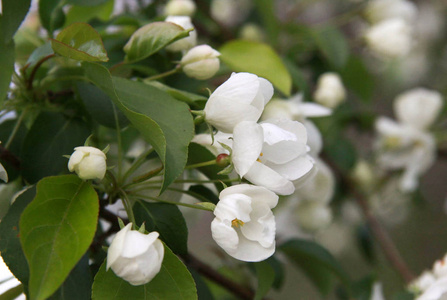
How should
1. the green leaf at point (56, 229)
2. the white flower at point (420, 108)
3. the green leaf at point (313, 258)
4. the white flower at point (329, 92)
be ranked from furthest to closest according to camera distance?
the white flower at point (420, 108), the white flower at point (329, 92), the green leaf at point (313, 258), the green leaf at point (56, 229)

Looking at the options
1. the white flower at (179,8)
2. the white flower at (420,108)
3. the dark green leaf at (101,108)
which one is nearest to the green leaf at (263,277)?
the dark green leaf at (101,108)

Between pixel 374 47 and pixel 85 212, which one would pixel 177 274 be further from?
pixel 374 47

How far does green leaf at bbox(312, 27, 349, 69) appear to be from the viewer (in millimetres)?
1122

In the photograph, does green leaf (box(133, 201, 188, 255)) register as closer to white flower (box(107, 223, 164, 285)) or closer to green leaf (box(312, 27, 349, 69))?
white flower (box(107, 223, 164, 285))

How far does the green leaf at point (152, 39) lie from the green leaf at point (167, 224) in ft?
0.55

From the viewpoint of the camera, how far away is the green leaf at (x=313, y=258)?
85 centimetres

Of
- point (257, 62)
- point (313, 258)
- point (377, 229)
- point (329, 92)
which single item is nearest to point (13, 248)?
point (257, 62)

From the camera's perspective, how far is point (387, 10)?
4.30 feet

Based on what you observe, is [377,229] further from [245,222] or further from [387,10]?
[245,222]

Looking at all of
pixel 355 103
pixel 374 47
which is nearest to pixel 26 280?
pixel 374 47

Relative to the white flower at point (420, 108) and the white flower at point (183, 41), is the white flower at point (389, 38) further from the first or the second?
the white flower at point (183, 41)

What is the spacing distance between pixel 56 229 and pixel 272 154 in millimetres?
211

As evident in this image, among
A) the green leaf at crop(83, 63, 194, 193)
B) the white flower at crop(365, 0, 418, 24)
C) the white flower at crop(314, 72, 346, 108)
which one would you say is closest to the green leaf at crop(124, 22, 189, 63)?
the green leaf at crop(83, 63, 194, 193)

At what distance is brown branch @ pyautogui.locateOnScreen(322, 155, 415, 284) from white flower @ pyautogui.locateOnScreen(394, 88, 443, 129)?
8.0 inches
